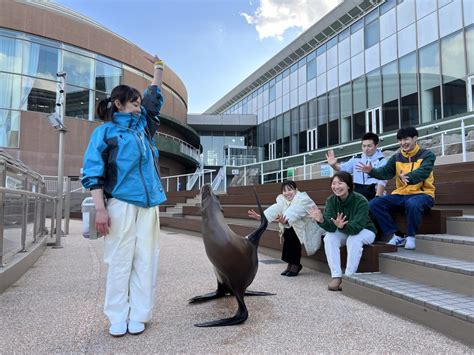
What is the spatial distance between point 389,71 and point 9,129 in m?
19.8

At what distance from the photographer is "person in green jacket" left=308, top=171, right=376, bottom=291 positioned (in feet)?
13.3

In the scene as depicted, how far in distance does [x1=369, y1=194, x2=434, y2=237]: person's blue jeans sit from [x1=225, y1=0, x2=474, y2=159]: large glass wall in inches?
448

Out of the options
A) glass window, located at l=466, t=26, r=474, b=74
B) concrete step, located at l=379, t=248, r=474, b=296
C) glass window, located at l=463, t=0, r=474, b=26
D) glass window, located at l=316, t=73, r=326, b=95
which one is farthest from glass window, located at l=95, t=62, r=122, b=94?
concrete step, located at l=379, t=248, r=474, b=296

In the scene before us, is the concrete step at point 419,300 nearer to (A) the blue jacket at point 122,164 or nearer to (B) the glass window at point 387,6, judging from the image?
(A) the blue jacket at point 122,164

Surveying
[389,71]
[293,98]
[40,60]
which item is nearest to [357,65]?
[389,71]

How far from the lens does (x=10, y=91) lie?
65.7 ft

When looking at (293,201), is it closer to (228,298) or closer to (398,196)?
(398,196)

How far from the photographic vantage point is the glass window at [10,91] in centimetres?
1988

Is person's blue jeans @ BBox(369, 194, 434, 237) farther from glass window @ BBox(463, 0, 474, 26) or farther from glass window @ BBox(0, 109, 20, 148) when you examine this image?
glass window @ BBox(0, 109, 20, 148)

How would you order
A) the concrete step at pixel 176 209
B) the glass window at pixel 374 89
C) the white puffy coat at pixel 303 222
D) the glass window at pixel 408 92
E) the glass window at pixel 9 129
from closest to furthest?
the white puffy coat at pixel 303 222, the concrete step at pixel 176 209, the glass window at pixel 408 92, the glass window at pixel 374 89, the glass window at pixel 9 129

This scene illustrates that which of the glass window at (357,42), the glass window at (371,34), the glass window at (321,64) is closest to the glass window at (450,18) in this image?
the glass window at (371,34)

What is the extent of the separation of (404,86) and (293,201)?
14.2 m

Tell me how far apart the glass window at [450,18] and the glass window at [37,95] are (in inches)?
782

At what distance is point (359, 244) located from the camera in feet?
13.2
